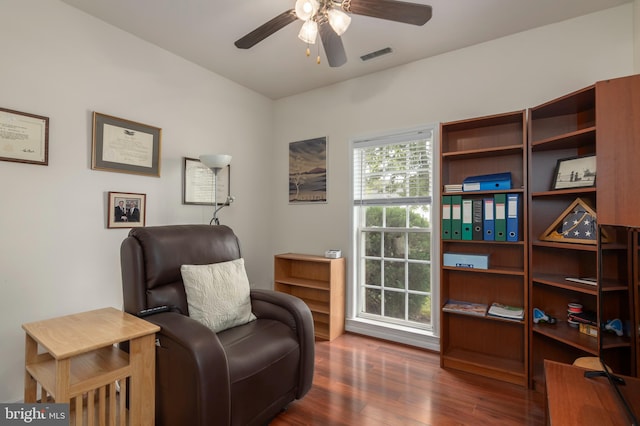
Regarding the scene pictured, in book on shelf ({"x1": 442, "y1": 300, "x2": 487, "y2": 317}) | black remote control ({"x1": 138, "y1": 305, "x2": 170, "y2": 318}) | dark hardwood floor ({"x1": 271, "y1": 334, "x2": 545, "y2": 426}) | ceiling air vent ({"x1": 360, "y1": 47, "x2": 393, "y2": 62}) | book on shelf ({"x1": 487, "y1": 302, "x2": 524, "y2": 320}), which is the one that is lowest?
dark hardwood floor ({"x1": 271, "y1": 334, "x2": 545, "y2": 426})

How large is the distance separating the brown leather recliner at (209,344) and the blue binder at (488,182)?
154cm

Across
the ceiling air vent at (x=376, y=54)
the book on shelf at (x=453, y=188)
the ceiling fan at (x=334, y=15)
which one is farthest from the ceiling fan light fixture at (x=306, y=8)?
the book on shelf at (x=453, y=188)

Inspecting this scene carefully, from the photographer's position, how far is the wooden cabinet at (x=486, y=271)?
85.4 inches

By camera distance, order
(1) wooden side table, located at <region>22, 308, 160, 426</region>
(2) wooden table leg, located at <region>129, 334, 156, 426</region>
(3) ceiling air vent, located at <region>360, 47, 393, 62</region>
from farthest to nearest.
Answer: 1. (3) ceiling air vent, located at <region>360, 47, 393, 62</region>
2. (2) wooden table leg, located at <region>129, 334, 156, 426</region>
3. (1) wooden side table, located at <region>22, 308, 160, 426</region>

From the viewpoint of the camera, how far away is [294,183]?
11.5 feet

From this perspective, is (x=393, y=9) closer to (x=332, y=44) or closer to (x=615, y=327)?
(x=332, y=44)

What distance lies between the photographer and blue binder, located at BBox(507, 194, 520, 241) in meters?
2.07

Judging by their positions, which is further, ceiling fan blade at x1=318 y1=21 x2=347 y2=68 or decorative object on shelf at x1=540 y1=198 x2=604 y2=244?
decorative object on shelf at x1=540 y1=198 x2=604 y2=244

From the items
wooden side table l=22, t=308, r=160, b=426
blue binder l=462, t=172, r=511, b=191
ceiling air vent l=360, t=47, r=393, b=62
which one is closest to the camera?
wooden side table l=22, t=308, r=160, b=426

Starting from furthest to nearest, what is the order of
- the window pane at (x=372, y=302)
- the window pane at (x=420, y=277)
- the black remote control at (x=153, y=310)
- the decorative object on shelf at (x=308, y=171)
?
the decorative object on shelf at (x=308, y=171), the window pane at (x=372, y=302), the window pane at (x=420, y=277), the black remote control at (x=153, y=310)

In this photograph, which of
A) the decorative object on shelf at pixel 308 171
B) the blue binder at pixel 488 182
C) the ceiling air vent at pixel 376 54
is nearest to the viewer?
the blue binder at pixel 488 182

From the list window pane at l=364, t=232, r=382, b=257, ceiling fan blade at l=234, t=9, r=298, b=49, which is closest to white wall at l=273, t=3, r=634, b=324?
window pane at l=364, t=232, r=382, b=257

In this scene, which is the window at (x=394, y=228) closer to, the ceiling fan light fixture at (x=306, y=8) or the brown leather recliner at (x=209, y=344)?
the brown leather recliner at (x=209, y=344)

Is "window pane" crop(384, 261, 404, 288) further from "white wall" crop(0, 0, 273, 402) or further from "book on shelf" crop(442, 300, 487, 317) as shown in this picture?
"white wall" crop(0, 0, 273, 402)
